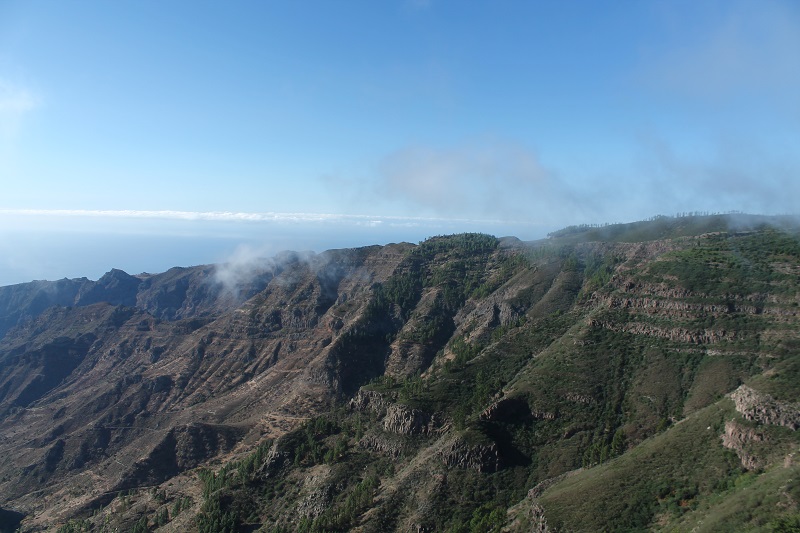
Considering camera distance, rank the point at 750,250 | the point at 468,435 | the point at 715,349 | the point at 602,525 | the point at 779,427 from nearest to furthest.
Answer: the point at 602,525 → the point at 779,427 → the point at 468,435 → the point at 715,349 → the point at 750,250

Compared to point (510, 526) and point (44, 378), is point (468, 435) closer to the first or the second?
point (510, 526)

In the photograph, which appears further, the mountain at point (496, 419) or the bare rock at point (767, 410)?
the mountain at point (496, 419)

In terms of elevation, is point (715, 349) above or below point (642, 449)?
above

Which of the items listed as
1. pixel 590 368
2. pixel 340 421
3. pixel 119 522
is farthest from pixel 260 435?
pixel 590 368

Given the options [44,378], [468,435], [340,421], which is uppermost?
[468,435]

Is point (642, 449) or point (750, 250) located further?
point (750, 250)

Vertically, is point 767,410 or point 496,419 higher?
point 767,410

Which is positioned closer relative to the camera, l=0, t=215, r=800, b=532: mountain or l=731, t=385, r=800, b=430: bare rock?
l=731, t=385, r=800, b=430: bare rock

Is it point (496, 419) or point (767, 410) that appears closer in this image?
point (767, 410)
